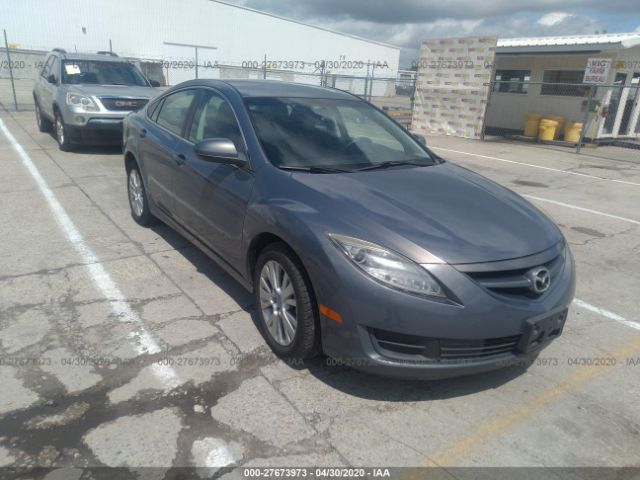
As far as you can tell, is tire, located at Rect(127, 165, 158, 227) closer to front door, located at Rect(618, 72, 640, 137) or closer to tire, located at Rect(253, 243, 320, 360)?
tire, located at Rect(253, 243, 320, 360)

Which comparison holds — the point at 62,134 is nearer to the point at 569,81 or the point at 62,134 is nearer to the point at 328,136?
the point at 328,136

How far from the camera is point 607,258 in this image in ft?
17.4

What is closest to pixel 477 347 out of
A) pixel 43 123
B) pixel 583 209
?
pixel 583 209

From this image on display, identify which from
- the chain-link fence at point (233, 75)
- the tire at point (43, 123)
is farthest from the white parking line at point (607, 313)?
the tire at point (43, 123)

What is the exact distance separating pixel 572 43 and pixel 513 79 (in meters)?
2.43

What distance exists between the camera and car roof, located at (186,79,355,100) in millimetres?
3922

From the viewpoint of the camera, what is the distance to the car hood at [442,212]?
2629 mm

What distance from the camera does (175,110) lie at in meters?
4.60

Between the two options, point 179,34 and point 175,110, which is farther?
point 179,34

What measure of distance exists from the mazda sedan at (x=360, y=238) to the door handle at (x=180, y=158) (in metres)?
0.02

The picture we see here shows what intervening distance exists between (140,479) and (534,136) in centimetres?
1671

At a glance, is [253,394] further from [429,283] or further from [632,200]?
[632,200]

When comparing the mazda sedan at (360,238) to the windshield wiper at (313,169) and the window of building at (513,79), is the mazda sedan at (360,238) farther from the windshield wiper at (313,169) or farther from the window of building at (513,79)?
the window of building at (513,79)

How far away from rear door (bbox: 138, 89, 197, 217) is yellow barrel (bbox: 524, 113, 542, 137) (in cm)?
1433
